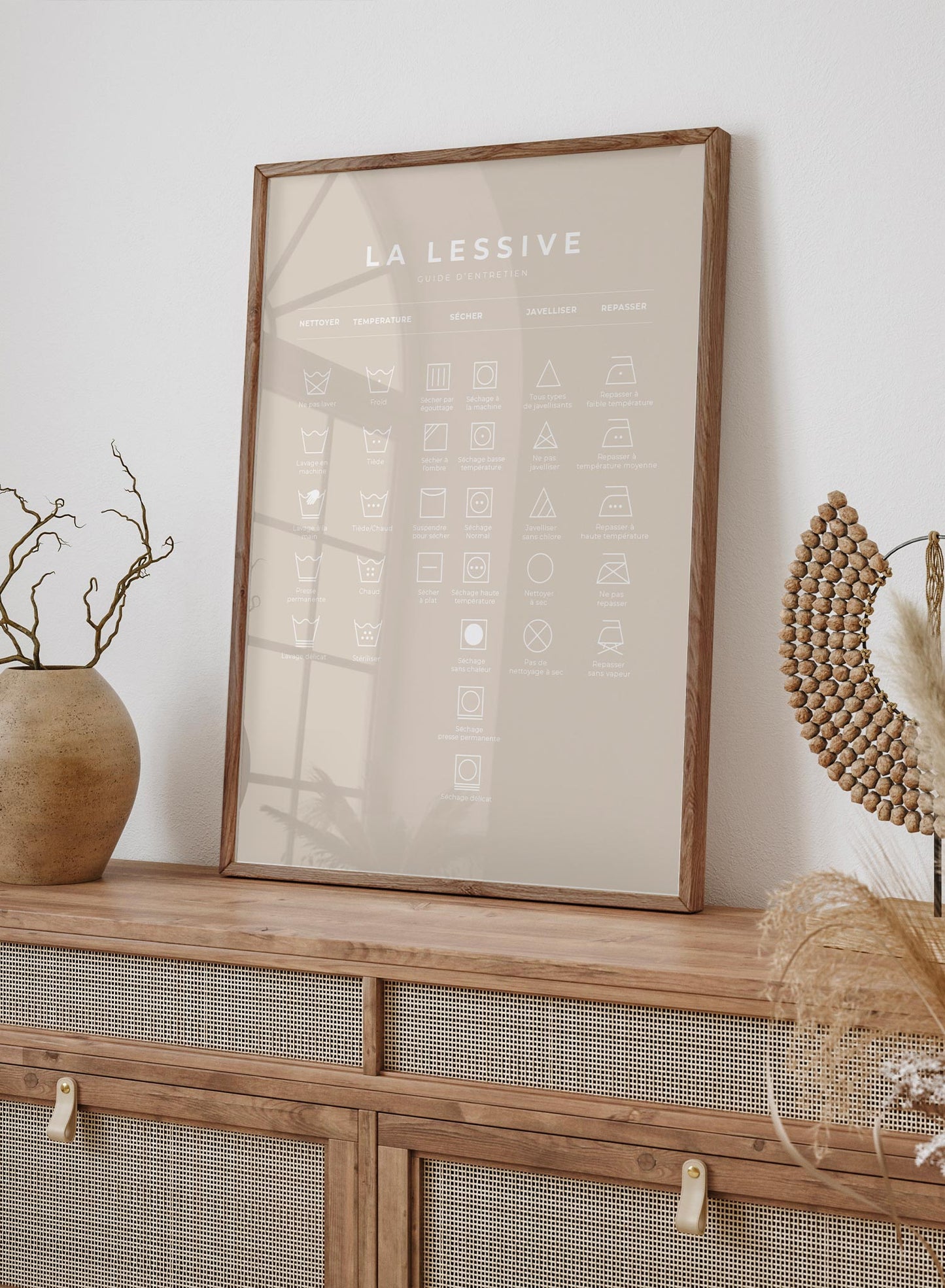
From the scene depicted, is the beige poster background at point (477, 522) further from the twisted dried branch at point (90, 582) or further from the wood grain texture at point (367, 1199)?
the wood grain texture at point (367, 1199)

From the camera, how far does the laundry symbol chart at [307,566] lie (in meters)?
1.85

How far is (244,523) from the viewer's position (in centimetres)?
188

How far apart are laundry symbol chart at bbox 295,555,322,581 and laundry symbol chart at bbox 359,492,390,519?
0.34 ft

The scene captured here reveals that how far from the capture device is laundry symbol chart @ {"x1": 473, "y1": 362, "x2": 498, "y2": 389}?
5.83ft

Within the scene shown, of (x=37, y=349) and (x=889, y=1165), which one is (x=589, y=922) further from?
(x=37, y=349)

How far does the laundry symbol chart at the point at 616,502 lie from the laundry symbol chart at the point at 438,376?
0.31 m

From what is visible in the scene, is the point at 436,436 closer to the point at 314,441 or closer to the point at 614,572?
the point at 314,441

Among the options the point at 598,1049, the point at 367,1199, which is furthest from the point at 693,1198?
the point at 367,1199

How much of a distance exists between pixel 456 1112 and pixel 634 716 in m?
0.59

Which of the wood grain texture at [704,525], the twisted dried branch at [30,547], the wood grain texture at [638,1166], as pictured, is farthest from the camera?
the twisted dried branch at [30,547]

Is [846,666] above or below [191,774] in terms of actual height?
above

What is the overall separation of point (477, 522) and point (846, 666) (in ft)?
1.94

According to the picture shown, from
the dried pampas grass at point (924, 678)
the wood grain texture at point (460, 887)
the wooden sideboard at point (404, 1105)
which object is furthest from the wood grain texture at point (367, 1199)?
the dried pampas grass at point (924, 678)

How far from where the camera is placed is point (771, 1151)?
1290mm
